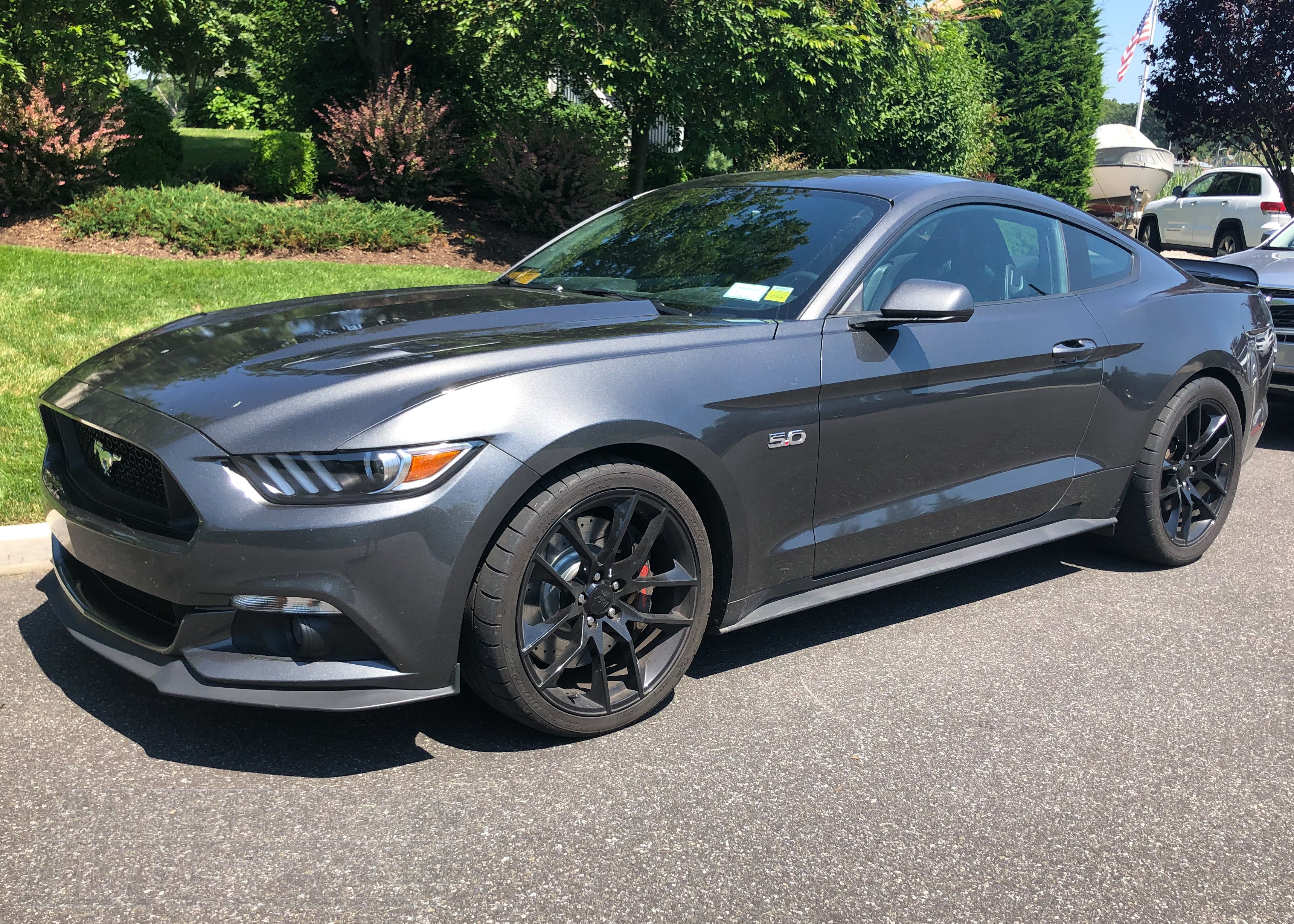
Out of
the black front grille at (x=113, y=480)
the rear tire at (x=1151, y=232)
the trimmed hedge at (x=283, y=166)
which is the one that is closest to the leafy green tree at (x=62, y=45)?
the trimmed hedge at (x=283, y=166)

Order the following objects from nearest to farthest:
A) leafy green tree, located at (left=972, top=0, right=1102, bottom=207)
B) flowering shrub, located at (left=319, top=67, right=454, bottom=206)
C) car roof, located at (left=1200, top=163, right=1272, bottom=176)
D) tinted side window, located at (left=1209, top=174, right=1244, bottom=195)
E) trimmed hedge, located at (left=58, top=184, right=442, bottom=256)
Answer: trimmed hedge, located at (left=58, top=184, right=442, bottom=256) < flowering shrub, located at (left=319, top=67, right=454, bottom=206) < car roof, located at (left=1200, top=163, right=1272, bottom=176) < tinted side window, located at (left=1209, top=174, right=1244, bottom=195) < leafy green tree, located at (left=972, top=0, right=1102, bottom=207)

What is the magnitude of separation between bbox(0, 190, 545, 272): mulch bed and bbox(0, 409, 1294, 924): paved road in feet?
24.6

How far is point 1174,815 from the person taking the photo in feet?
10.1

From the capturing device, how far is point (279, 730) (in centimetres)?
329

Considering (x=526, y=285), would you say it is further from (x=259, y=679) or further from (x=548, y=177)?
(x=548, y=177)

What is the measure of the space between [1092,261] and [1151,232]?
2055 centimetres

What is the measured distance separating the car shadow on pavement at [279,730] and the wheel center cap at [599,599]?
411 mm

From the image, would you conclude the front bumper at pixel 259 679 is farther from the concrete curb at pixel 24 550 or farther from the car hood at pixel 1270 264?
the car hood at pixel 1270 264

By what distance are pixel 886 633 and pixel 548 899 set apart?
205 centimetres

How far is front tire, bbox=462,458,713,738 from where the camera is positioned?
3.03 metres

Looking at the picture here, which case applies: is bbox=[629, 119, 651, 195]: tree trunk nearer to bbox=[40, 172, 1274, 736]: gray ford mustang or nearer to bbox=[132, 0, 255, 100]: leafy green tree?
bbox=[132, 0, 255, 100]: leafy green tree

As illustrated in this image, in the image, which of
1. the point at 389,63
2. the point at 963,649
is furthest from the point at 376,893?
the point at 389,63

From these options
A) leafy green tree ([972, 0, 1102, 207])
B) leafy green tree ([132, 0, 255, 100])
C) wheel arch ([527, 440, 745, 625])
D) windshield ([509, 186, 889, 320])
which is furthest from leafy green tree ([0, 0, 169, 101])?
leafy green tree ([972, 0, 1102, 207])

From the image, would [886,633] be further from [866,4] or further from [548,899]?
[866,4]
